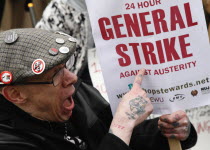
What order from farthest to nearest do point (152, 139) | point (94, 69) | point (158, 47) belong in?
point (94, 69) < point (152, 139) < point (158, 47)

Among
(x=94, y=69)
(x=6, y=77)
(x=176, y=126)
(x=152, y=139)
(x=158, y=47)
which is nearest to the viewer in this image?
(x=6, y=77)

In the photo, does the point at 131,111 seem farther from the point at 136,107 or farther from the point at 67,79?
the point at 67,79

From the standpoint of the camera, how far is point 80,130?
2500 mm

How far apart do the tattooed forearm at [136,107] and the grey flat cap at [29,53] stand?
0.36 m

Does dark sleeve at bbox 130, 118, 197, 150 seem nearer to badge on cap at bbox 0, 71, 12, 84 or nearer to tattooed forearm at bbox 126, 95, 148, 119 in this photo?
tattooed forearm at bbox 126, 95, 148, 119

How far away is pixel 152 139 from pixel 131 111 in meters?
0.34

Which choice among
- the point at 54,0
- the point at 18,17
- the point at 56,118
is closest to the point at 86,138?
the point at 56,118

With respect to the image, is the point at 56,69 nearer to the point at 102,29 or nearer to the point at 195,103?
the point at 102,29

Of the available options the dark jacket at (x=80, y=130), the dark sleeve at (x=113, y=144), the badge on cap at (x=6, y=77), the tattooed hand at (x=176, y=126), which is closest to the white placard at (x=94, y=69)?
the dark jacket at (x=80, y=130)

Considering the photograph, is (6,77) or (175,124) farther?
(175,124)

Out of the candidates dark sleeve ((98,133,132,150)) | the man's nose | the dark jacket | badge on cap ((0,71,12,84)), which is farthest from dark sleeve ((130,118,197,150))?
badge on cap ((0,71,12,84))

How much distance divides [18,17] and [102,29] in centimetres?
250

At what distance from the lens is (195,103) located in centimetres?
238

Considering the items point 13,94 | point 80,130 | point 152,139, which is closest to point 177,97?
point 152,139
